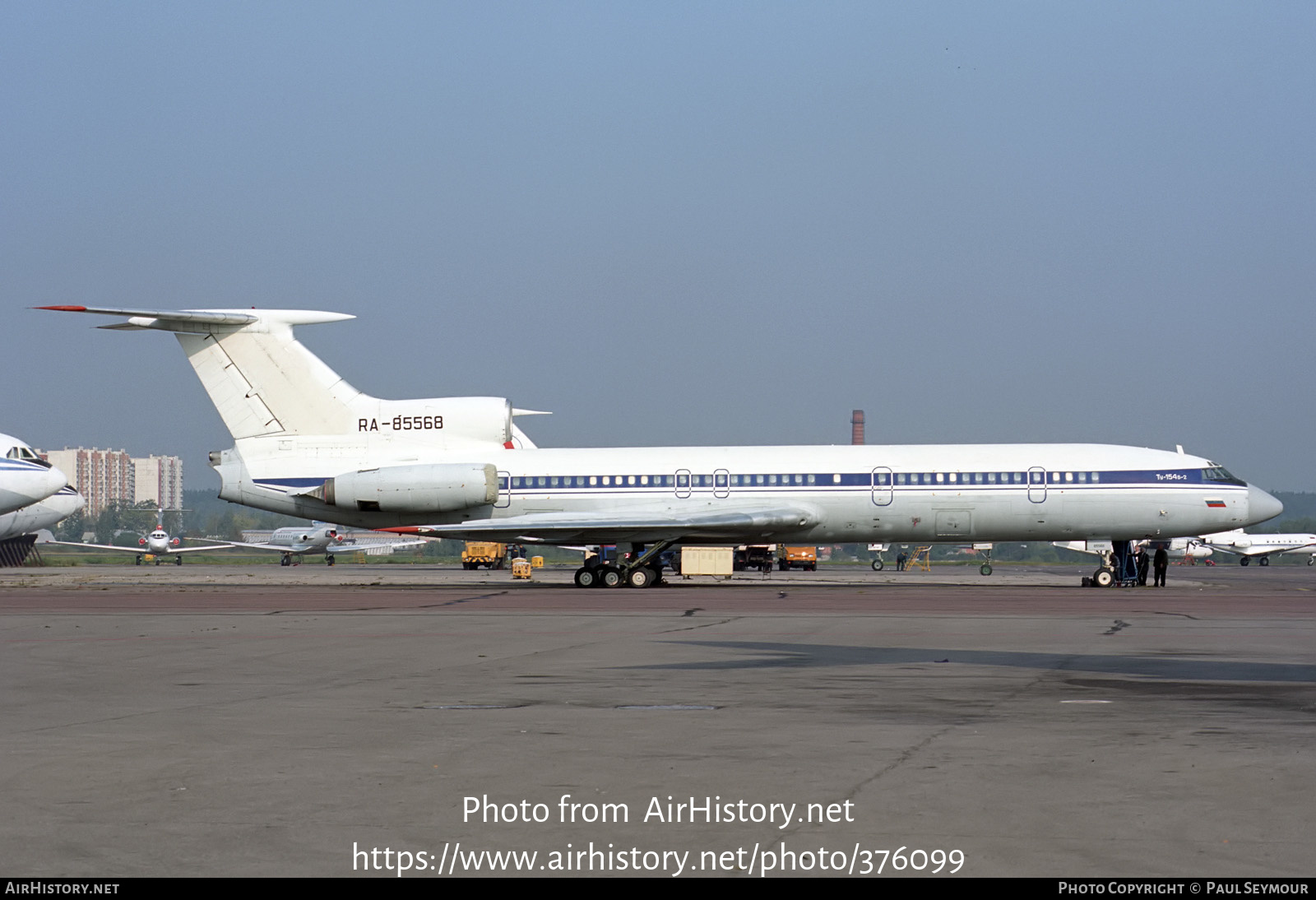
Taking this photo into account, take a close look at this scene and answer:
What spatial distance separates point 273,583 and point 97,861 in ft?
114

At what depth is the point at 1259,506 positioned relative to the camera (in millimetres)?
36812

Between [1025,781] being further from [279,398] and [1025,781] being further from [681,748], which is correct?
[279,398]

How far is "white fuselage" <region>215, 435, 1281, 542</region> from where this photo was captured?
3588cm

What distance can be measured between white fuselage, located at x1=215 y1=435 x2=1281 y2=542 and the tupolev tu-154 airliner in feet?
0.15

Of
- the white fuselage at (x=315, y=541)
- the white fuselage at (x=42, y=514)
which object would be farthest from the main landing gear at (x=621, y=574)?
the white fuselage at (x=315, y=541)

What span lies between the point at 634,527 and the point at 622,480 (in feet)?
6.87

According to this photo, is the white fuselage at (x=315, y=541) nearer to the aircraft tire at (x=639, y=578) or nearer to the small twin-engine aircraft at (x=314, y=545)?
the small twin-engine aircraft at (x=314, y=545)

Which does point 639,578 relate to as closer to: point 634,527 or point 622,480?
point 634,527

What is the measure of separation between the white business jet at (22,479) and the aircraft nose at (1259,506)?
37177 millimetres

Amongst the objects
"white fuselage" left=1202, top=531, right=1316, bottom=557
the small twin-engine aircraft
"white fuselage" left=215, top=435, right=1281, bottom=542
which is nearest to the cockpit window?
"white fuselage" left=215, top=435, right=1281, bottom=542

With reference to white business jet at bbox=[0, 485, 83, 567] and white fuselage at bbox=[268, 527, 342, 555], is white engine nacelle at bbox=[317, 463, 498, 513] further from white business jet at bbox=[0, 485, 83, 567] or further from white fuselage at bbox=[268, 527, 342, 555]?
white fuselage at bbox=[268, 527, 342, 555]

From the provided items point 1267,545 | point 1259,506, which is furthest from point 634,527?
point 1267,545

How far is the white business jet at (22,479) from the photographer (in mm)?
43656

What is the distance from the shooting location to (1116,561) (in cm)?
3719
